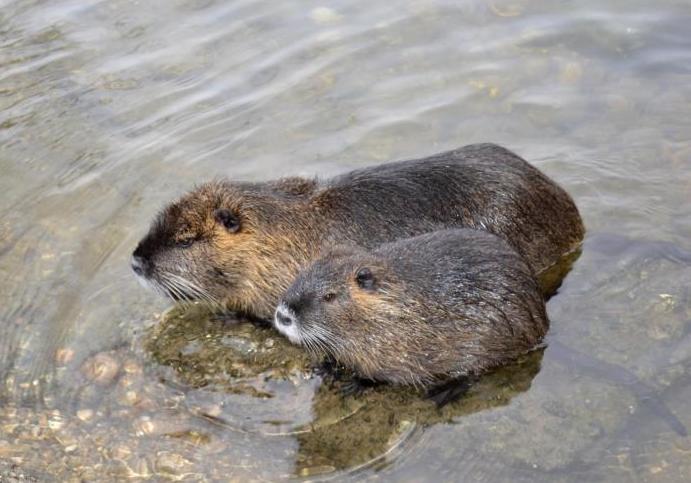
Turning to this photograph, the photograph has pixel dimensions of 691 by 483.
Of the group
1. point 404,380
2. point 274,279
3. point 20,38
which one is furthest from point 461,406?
point 20,38

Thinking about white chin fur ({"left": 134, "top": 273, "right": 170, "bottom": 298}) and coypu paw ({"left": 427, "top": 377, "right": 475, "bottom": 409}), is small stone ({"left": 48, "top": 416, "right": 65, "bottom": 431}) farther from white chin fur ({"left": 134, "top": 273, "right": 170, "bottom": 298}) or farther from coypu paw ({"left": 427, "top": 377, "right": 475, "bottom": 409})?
coypu paw ({"left": 427, "top": 377, "right": 475, "bottom": 409})

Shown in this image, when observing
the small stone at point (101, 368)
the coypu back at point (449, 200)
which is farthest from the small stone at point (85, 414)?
the coypu back at point (449, 200)

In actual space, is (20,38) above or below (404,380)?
above

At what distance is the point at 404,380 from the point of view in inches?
185

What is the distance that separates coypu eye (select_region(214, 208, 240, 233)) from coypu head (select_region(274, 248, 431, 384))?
521 millimetres

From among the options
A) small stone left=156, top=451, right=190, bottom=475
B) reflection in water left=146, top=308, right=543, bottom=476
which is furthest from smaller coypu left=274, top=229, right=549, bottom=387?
small stone left=156, top=451, right=190, bottom=475

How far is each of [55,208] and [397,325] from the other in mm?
2404

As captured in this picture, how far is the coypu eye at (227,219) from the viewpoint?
200 inches

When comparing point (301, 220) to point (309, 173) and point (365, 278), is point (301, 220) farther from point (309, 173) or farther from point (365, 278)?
point (309, 173)

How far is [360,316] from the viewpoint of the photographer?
477 cm

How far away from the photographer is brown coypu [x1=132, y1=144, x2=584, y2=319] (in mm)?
5105

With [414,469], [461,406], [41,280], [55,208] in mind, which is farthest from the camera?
[55,208]

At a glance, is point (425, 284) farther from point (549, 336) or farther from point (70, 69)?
point (70, 69)

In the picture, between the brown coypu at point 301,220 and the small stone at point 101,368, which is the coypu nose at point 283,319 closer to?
the brown coypu at point 301,220
